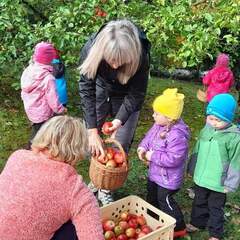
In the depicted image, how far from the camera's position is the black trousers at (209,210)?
13.8ft

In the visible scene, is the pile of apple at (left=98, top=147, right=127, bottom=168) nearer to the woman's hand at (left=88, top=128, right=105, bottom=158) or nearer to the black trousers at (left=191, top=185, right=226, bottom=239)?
the woman's hand at (left=88, top=128, right=105, bottom=158)

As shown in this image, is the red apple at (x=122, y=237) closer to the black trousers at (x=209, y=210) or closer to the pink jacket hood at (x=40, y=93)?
the black trousers at (x=209, y=210)

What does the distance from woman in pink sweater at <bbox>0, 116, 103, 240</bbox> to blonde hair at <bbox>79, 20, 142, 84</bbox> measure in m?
0.83

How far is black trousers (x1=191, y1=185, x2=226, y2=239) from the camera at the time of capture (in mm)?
4211

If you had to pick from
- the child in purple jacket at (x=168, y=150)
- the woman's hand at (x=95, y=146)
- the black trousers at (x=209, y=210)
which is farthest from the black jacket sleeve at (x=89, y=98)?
the black trousers at (x=209, y=210)

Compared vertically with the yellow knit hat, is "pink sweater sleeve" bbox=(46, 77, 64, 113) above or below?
below

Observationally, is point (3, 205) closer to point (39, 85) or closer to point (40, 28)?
point (39, 85)

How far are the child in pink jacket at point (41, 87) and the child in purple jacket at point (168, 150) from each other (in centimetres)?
153

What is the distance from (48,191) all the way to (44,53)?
109 inches

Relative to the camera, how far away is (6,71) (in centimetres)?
659

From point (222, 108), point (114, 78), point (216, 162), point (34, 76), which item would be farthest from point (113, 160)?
point (34, 76)

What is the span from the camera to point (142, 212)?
4281mm

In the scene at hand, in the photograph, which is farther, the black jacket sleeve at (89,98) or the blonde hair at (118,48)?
the black jacket sleeve at (89,98)

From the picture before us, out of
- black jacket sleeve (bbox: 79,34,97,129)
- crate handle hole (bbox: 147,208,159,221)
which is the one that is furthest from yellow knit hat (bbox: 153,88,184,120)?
crate handle hole (bbox: 147,208,159,221)
